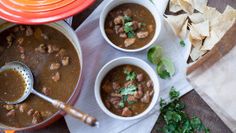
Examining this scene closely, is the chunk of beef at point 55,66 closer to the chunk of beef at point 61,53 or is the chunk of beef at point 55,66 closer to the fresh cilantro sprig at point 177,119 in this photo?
the chunk of beef at point 61,53

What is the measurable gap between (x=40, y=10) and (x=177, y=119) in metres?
0.60

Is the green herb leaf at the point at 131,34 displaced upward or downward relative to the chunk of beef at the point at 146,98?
upward

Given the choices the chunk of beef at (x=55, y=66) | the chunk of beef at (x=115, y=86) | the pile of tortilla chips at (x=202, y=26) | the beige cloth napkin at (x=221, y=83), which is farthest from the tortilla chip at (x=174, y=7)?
the chunk of beef at (x=55, y=66)

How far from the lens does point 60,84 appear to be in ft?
4.42

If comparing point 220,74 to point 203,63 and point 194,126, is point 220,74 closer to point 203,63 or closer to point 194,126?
point 203,63

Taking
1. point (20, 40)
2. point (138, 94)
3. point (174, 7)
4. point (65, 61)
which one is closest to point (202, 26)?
point (174, 7)

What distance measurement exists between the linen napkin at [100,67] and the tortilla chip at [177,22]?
3cm

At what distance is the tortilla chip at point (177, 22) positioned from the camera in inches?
55.9

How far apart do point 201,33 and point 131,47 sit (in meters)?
0.26

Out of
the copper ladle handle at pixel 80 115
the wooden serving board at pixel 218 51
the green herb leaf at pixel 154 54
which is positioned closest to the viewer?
the copper ladle handle at pixel 80 115

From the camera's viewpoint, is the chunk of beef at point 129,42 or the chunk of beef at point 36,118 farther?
the chunk of beef at point 129,42

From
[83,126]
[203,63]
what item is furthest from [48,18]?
[203,63]

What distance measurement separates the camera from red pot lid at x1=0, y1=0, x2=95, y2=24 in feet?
3.75

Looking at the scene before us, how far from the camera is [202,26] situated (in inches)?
55.9
